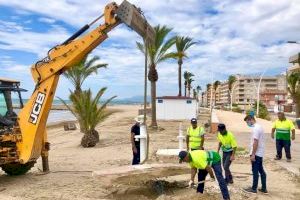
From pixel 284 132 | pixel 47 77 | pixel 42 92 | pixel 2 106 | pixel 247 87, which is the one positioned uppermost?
pixel 247 87

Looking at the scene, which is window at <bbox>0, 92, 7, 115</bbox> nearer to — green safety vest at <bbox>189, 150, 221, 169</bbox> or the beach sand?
the beach sand

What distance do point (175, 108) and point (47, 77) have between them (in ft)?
101

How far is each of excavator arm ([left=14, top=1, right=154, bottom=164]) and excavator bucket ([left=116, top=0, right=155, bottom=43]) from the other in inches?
10.1

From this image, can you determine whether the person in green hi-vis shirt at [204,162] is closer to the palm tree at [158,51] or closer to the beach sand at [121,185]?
the beach sand at [121,185]

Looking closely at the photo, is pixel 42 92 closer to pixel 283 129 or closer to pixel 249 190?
pixel 249 190

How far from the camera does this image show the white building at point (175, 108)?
137ft

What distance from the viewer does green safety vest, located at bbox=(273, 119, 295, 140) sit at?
1506 cm

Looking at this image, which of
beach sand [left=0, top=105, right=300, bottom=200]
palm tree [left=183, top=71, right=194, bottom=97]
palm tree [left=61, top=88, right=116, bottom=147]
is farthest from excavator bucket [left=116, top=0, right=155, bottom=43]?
palm tree [left=183, top=71, right=194, bottom=97]

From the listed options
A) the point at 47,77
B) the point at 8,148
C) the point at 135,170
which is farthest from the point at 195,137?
the point at 8,148

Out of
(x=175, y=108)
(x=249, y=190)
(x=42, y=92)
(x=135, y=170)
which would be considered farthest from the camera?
(x=175, y=108)

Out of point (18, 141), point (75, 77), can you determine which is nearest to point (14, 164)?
point (18, 141)

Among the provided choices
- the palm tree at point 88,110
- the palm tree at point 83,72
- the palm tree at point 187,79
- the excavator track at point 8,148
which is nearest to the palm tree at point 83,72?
the palm tree at point 83,72

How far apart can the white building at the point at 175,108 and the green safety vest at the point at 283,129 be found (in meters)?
26.4

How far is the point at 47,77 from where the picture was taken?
11.8 metres
